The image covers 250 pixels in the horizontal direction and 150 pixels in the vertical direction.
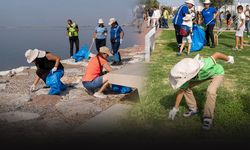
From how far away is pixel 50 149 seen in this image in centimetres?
425

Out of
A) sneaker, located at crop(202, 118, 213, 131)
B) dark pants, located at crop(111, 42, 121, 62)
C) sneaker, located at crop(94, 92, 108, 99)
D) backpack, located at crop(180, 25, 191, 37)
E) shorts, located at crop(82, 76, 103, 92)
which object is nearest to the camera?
sneaker, located at crop(202, 118, 213, 131)

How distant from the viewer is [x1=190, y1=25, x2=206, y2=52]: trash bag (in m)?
11.0

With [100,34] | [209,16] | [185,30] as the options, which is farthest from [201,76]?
[100,34]

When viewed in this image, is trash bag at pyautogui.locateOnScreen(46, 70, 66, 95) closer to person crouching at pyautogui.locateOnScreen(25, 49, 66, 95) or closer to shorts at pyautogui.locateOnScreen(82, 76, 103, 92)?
person crouching at pyautogui.locateOnScreen(25, 49, 66, 95)

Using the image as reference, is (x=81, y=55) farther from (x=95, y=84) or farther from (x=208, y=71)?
(x=208, y=71)

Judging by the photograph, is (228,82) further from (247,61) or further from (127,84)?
(247,61)

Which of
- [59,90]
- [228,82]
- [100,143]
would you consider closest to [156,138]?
[100,143]

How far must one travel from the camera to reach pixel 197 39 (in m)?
11.1

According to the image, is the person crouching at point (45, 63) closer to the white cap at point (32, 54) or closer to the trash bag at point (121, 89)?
the white cap at point (32, 54)

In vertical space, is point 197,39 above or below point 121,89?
above

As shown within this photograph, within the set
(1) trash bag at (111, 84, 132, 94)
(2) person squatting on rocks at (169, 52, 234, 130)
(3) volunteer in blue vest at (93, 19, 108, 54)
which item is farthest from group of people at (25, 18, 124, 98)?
(3) volunteer in blue vest at (93, 19, 108, 54)

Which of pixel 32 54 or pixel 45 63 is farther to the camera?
pixel 45 63

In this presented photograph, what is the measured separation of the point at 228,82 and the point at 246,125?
6.96 feet

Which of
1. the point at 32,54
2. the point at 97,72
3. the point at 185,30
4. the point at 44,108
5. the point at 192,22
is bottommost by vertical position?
the point at 44,108
